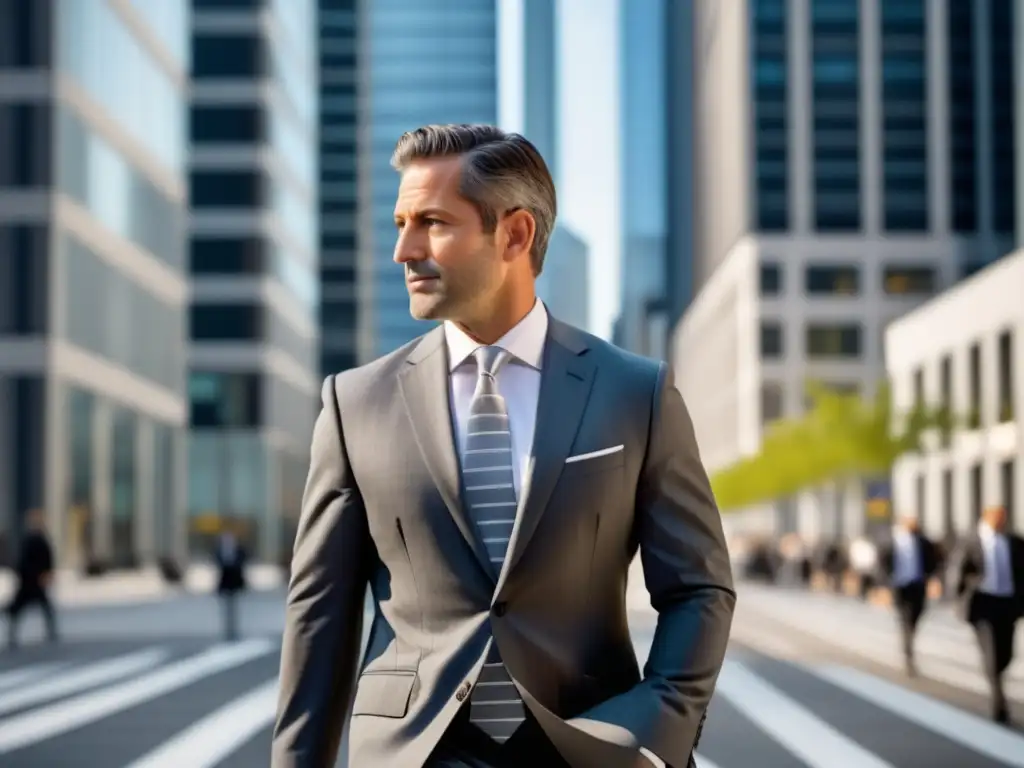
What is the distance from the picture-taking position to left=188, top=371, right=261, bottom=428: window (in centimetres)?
8900

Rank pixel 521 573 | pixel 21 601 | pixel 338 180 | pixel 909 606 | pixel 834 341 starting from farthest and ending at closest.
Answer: pixel 338 180, pixel 834 341, pixel 21 601, pixel 909 606, pixel 521 573

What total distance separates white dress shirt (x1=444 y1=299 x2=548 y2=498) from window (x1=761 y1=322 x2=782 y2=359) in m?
108

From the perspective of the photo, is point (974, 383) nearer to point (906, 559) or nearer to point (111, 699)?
point (906, 559)

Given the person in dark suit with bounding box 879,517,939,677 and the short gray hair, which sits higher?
the short gray hair

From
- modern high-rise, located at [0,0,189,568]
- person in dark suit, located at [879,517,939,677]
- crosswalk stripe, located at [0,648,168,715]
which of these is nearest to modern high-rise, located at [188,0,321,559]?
modern high-rise, located at [0,0,189,568]

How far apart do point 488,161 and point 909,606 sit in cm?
1800

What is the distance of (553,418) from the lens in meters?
3.19

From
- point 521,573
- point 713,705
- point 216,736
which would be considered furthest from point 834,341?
point 521,573

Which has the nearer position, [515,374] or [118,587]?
[515,374]

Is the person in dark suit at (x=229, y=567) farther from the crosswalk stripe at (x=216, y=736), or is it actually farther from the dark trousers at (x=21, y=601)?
the crosswalk stripe at (x=216, y=736)

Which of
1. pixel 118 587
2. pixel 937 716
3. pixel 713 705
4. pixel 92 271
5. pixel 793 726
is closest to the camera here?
pixel 793 726

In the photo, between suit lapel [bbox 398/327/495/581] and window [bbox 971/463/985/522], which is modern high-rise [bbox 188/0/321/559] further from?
suit lapel [bbox 398/327/495/581]

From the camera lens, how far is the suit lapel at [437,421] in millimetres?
3109

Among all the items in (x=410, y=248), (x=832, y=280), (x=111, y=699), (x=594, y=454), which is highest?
(x=832, y=280)
